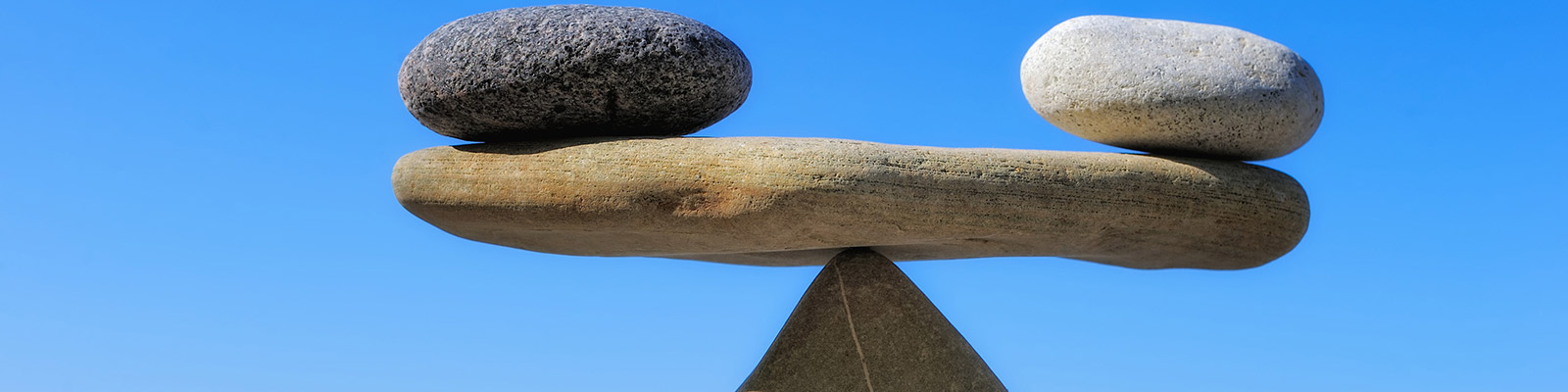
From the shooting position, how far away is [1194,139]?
8469 millimetres

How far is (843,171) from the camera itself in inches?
305

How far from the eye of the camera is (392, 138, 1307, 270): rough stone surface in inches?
307

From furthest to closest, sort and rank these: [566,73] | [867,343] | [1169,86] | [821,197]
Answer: [867,343] → [1169,86] → [566,73] → [821,197]

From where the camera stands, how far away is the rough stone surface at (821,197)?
781 cm

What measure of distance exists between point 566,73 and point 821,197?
50.9 inches

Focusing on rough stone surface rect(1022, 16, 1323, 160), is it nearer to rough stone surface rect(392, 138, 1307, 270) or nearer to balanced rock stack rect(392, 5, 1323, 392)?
balanced rock stack rect(392, 5, 1323, 392)

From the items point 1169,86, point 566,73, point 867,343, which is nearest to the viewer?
point 566,73

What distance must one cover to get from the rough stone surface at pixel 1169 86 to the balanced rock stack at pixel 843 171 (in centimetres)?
1

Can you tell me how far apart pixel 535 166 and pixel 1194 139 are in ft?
9.98

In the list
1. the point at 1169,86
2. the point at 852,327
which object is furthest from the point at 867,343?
the point at 1169,86

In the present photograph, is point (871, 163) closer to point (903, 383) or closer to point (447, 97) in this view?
point (903, 383)

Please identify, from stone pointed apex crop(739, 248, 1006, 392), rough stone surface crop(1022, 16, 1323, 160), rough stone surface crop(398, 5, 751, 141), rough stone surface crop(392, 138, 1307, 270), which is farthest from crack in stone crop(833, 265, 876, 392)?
rough stone surface crop(1022, 16, 1323, 160)

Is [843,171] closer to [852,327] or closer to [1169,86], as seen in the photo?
[852,327]

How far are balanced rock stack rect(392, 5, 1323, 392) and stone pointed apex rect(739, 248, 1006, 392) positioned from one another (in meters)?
0.01
